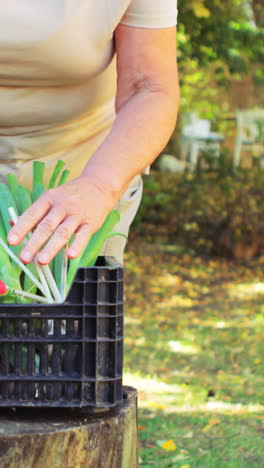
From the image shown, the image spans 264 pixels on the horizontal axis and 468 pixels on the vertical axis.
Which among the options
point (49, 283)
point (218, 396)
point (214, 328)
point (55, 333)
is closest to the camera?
point (55, 333)

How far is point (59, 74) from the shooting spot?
1.90 meters

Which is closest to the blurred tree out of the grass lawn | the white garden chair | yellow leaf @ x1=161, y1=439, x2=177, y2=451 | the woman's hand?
the grass lawn

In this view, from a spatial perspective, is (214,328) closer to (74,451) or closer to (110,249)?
(110,249)

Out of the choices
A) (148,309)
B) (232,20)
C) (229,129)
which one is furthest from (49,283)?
(229,129)

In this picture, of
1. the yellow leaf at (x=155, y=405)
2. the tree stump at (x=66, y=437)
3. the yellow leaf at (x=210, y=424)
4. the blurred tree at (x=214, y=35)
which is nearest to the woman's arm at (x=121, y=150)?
the tree stump at (x=66, y=437)

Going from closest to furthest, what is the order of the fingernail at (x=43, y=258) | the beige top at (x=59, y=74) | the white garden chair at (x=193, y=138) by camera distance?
the fingernail at (x=43, y=258)
the beige top at (x=59, y=74)
the white garden chair at (x=193, y=138)

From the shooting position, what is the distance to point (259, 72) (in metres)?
10.8

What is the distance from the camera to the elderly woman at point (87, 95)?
1685mm

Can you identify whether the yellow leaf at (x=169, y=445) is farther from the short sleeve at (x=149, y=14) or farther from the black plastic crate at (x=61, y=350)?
the short sleeve at (x=149, y=14)

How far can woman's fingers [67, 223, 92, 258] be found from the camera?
148 cm

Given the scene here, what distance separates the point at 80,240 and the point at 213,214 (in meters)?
7.56

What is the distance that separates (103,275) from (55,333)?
15 centimetres

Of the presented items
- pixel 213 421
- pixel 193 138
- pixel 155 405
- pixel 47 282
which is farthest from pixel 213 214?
pixel 47 282

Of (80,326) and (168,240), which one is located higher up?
(80,326)
